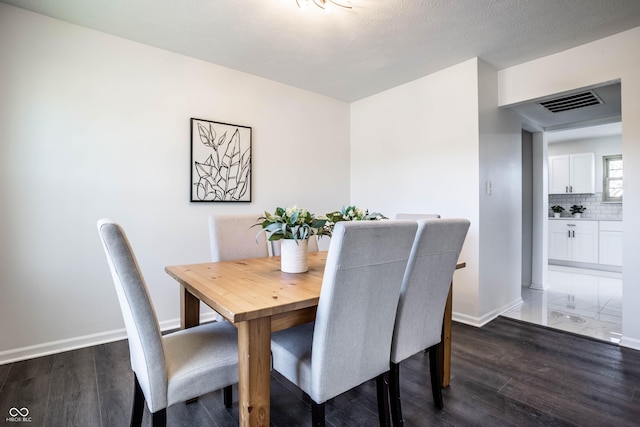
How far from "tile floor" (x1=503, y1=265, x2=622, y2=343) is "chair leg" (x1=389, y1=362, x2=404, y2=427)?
2225 millimetres

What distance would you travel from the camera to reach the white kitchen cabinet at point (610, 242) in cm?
511

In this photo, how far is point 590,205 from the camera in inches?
235

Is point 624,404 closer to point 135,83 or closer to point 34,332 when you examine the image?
point 34,332

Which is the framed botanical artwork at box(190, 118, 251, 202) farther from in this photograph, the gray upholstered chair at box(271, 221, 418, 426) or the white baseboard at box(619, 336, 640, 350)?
the white baseboard at box(619, 336, 640, 350)

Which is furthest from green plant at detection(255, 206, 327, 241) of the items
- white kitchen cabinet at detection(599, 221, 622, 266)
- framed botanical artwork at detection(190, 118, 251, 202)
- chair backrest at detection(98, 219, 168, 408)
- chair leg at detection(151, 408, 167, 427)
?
white kitchen cabinet at detection(599, 221, 622, 266)

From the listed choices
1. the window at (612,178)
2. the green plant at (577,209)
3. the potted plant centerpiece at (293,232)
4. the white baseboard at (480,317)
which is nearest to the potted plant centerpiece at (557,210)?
the green plant at (577,209)

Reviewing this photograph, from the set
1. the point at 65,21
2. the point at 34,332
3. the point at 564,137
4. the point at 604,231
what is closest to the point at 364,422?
the point at 34,332

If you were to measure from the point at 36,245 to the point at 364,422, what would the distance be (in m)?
2.46

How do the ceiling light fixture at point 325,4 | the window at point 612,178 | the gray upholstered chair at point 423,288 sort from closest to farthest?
the gray upholstered chair at point 423,288
the ceiling light fixture at point 325,4
the window at point 612,178

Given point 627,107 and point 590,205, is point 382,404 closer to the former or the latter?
point 627,107

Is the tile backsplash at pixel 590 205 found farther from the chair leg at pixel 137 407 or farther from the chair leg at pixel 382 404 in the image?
the chair leg at pixel 137 407

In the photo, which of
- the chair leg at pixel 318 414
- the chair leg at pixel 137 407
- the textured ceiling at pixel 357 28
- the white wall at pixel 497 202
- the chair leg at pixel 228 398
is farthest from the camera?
the white wall at pixel 497 202

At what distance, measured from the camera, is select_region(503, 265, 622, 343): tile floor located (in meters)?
2.83

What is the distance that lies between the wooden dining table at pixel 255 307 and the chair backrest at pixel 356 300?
0.13m
